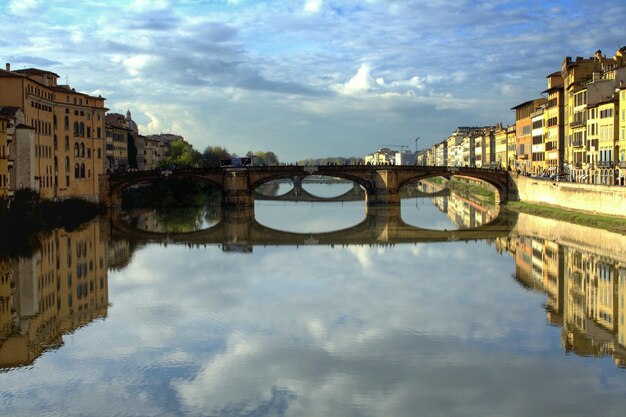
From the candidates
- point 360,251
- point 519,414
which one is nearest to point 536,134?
point 360,251

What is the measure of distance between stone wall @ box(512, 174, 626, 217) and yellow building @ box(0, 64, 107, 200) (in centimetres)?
3008

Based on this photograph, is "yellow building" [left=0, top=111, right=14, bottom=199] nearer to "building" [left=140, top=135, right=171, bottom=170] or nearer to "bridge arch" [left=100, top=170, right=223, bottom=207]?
"bridge arch" [left=100, top=170, right=223, bottom=207]

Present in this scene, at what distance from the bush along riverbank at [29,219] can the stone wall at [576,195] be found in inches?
1044

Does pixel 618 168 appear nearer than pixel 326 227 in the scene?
Yes

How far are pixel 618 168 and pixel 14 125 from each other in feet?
105

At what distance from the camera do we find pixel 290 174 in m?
64.1

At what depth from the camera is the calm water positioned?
46.5ft

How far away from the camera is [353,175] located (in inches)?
2532

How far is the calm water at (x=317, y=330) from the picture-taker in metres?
14.2

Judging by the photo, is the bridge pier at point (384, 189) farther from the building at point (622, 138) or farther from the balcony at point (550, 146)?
the building at point (622, 138)

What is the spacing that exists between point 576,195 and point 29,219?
28.8 meters

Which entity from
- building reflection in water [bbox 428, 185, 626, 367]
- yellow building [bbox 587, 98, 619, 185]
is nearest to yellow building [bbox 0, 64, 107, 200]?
building reflection in water [bbox 428, 185, 626, 367]

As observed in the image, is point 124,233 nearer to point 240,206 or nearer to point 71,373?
point 240,206

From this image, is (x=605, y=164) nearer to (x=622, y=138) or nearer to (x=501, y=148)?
(x=622, y=138)
